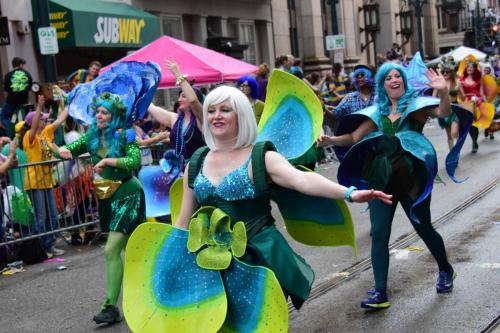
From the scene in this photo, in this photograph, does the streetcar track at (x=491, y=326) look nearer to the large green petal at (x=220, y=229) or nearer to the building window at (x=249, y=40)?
the large green petal at (x=220, y=229)

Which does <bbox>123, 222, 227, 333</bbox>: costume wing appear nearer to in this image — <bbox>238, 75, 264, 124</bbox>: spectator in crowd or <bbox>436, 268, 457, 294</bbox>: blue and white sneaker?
<bbox>436, 268, 457, 294</bbox>: blue and white sneaker

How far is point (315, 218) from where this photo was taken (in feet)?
15.2

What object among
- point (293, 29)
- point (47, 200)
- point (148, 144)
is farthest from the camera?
point (293, 29)

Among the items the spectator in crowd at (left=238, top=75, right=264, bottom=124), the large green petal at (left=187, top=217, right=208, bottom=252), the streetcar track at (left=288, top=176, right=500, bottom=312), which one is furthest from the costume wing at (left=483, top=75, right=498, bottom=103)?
the large green petal at (left=187, top=217, right=208, bottom=252)

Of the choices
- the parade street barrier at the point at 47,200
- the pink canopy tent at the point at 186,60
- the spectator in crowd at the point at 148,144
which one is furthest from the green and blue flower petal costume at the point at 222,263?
the pink canopy tent at the point at 186,60

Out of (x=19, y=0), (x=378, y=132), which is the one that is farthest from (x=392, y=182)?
(x=19, y=0)

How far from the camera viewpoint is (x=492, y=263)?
709 cm

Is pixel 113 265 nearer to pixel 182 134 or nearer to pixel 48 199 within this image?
pixel 182 134

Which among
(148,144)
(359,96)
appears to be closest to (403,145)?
(359,96)

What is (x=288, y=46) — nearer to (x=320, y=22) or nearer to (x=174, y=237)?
(x=320, y=22)

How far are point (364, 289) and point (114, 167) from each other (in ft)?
7.11

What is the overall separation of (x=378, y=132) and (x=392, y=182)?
37 centimetres

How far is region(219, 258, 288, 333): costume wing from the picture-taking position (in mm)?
4016

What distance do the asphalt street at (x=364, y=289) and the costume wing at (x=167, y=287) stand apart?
5.14 ft
